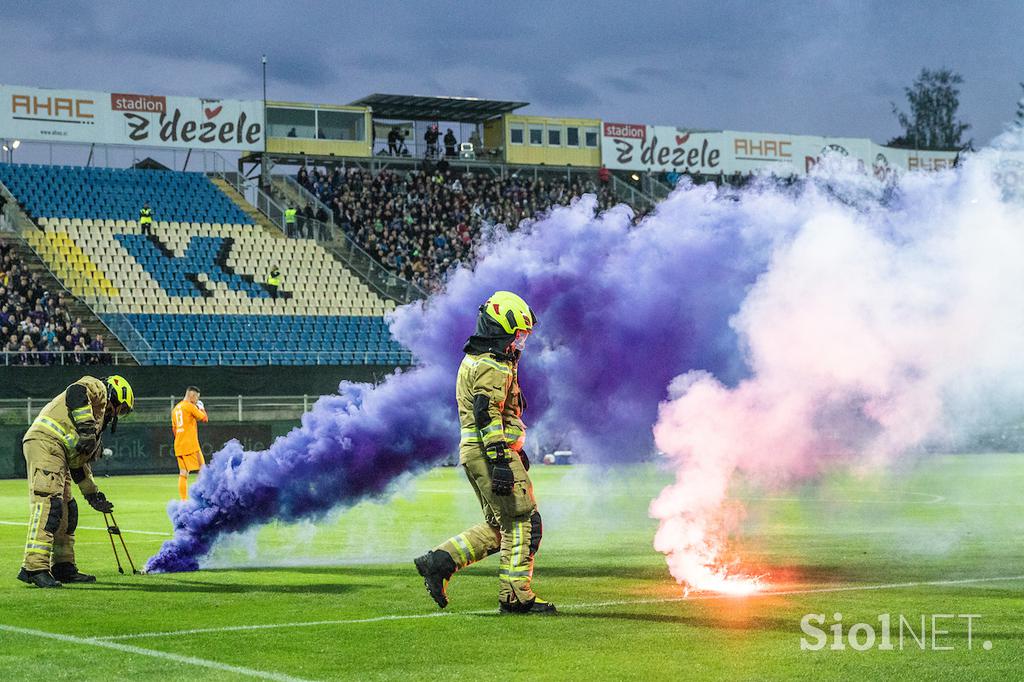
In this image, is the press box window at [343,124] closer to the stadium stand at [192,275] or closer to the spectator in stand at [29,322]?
the stadium stand at [192,275]

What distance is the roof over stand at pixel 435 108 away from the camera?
2264 inches

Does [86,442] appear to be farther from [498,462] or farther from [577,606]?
[577,606]

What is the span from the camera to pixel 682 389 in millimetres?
13648

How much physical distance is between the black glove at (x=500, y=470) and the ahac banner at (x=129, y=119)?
45.3 m

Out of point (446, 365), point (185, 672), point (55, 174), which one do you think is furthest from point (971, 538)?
point (55, 174)

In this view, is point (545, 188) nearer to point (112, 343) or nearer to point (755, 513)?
point (112, 343)

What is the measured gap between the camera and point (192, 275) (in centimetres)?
4625

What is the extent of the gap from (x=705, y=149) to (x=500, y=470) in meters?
55.9

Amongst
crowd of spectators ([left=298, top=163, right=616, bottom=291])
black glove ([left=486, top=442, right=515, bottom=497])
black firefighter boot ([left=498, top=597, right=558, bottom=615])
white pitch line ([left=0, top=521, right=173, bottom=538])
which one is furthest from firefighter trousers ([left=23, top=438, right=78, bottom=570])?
crowd of spectators ([left=298, top=163, right=616, bottom=291])

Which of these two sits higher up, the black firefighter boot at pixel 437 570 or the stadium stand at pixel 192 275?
the stadium stand at pixel 192 275

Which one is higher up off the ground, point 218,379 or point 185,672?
point 218,379

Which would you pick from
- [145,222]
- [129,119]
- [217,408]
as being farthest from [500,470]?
[129,119]

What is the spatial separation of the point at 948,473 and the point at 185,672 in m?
31.5

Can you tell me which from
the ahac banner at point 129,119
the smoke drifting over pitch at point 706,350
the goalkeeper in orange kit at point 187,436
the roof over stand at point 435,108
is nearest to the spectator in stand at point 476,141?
the roof over stand at point 435,108
